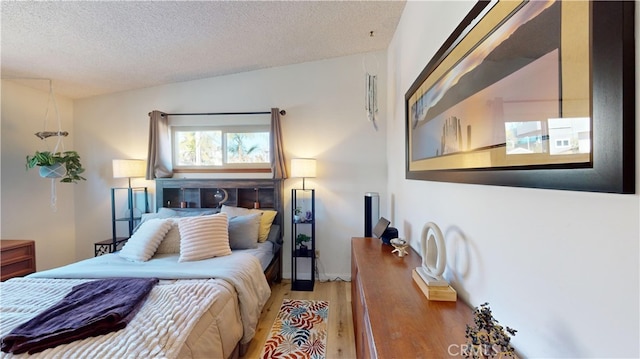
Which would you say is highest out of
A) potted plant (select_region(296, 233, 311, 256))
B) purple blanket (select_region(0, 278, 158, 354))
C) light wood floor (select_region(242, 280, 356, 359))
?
purple blanket (select_region(0, 278, 158, 354))

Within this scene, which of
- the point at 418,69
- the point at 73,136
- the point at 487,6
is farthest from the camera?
the point at 73,136

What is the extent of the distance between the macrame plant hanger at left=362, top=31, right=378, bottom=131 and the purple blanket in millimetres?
2708

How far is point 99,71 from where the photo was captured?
2.91m

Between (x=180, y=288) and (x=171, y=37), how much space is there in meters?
2.21

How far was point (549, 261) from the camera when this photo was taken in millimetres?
702

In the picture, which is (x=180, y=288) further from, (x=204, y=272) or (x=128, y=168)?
(x=128, y=168)

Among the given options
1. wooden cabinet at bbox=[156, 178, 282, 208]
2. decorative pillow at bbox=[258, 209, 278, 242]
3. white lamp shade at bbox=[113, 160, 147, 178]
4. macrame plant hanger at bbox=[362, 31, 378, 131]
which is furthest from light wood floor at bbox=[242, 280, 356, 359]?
white lamp shade at bbox=[113, 160, 147, 178]

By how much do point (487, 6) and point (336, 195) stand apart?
2527 millimetres

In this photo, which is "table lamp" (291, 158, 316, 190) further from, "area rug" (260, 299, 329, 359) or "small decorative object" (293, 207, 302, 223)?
"area rug" (260, 299, 329, 359)

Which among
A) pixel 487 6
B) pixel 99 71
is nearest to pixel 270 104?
pixel 99 71

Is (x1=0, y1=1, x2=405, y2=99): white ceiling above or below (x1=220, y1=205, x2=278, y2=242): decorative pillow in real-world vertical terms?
above

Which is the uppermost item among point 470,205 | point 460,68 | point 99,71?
point 99,71

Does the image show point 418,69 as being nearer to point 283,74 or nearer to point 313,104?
point 313,104

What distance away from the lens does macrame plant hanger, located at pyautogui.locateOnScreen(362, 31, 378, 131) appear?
3124mm
